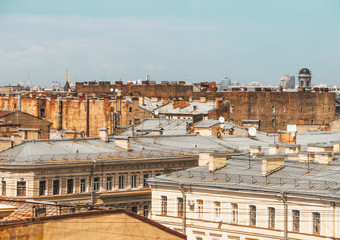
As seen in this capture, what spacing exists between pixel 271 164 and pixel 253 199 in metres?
2.92

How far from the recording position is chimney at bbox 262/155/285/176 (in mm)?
42206

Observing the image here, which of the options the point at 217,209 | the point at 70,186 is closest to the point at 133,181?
the point at 70,186

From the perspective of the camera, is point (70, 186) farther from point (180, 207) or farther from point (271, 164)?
point (271, 164)

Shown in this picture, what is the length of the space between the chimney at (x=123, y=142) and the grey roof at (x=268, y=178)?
11556 mm

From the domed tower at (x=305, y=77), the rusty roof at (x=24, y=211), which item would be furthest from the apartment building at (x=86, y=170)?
the domed tower at (x=305, y=77)

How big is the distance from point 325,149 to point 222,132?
91.1 feet

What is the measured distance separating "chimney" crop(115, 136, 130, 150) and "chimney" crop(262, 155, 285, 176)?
1568 centimetres

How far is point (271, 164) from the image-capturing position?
140 ft

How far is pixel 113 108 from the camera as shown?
282ft

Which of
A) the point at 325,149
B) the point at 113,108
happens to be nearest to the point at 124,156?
the point at 325,149

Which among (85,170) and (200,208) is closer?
(200,208)

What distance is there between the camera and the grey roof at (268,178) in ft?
128

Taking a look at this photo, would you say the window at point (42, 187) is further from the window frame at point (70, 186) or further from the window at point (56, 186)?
the window frame at point (70, 186)

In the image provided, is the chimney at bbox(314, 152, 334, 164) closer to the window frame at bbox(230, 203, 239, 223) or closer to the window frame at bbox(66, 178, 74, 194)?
the window frame at bbox(230, 203, 239, 223)
